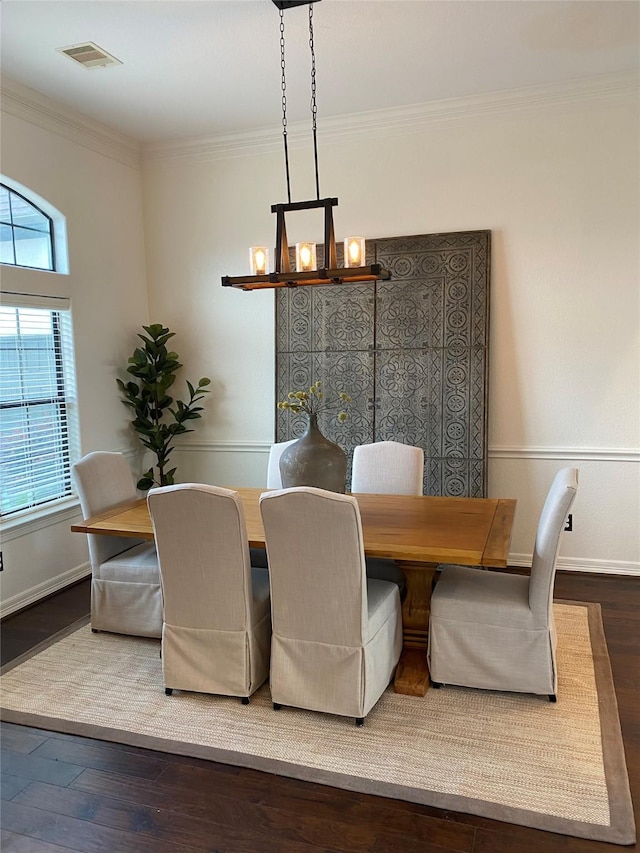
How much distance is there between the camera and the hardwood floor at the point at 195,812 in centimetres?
200

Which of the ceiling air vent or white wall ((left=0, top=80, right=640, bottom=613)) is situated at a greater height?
the ceiling air vent

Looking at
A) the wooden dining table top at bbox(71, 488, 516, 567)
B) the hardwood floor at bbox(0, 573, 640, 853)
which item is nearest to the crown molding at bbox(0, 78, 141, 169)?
the wooden dining table top at bbox(71, 488, 516, 567)

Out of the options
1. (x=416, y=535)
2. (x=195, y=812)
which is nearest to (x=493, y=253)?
(x=416, y=535)

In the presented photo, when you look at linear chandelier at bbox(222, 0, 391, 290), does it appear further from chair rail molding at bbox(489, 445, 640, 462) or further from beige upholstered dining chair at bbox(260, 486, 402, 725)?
chair rail molding at bbox(489, 445, 640, 462)

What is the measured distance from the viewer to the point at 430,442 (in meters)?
4.45

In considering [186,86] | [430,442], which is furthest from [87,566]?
[186,86]

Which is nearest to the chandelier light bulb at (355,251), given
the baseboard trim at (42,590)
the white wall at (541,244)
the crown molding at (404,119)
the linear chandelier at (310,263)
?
the linear chandelier at (310,263)

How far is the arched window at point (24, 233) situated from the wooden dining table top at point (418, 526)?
5.74ft

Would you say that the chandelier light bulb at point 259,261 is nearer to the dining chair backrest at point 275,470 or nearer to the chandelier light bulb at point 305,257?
the chandelier light bulb at point 305,257

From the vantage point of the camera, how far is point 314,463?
3213mm

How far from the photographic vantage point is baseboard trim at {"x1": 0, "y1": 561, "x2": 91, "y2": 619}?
3832 millimetres

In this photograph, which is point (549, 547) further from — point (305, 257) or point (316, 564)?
point (305, 257)

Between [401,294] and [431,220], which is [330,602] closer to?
[401,294]

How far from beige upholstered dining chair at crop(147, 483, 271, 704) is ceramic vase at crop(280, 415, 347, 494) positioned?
2.06ft
